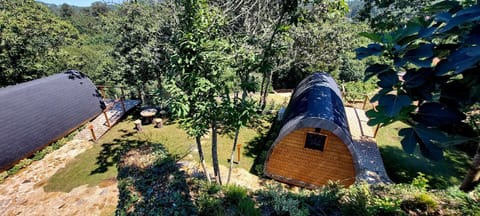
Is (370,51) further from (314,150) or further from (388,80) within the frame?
(314,150)

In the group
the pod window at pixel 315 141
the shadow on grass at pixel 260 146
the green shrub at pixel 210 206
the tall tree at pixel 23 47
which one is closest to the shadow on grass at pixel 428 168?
the pod window at pixel 315 141

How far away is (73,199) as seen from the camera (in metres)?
6.06

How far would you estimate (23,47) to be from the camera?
10172 millimetres

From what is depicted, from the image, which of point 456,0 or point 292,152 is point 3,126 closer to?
point 292,152

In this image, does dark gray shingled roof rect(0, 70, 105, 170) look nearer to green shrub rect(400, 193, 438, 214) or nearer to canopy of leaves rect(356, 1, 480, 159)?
canopy of leaves rect(356, 1, 480, 159)

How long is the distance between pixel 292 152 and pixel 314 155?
0.77 metres

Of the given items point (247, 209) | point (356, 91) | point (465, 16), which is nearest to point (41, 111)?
point (247, 209)

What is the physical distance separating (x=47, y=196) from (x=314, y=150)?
912 centimetres

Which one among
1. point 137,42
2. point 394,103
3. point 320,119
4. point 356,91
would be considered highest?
point 137,42

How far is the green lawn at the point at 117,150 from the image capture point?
736 centimetres

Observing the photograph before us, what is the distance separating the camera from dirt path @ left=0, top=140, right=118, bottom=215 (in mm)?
5458

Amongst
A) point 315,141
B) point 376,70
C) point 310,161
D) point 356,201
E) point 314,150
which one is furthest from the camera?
point 310,161

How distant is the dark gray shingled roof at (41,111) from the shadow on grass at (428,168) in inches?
587

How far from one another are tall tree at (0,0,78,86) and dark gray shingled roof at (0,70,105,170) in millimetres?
1701
